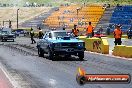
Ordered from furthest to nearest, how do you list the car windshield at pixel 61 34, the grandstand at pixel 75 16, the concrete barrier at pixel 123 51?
1. the grandstand at pixel 75 16
2. the concrete barrier at pixel 123 51
3. the car windshield at pixel 61 34

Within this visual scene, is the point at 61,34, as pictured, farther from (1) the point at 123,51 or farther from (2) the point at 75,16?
(2) the point at 75,16

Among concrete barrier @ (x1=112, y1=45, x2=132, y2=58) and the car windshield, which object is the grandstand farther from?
the car windshield

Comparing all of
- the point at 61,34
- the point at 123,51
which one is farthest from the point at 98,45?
the point at 61,34

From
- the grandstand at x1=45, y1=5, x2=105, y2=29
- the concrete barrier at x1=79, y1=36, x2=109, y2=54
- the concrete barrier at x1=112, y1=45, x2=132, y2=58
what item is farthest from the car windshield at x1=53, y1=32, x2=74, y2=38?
the grandstand at x1=45, y1=5, x2=105, y2=29

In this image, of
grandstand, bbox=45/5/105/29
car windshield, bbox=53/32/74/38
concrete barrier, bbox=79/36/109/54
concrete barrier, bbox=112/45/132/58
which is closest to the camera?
car windshield, bbox=53/32/74/38

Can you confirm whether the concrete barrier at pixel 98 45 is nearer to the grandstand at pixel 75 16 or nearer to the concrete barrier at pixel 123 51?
the concrete barrier at pixel 123 51

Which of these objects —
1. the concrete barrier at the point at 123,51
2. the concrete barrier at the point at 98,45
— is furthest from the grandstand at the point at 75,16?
the concrete barrier at the point at 123,51

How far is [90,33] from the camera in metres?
33.0

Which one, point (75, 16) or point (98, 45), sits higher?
point (75, 16)

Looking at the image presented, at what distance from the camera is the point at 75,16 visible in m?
97.4

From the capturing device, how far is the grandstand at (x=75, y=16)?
304ft

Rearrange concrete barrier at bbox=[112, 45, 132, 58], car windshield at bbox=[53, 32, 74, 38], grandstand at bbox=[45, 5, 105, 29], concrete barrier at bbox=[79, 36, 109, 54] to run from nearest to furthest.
Result: car windshield at bbox=[53, 32, 74, 38] < concrete barrier at bbox=[112, 45, 132, 58] < concrete barrier at bbox=[79, 36, 109, 54] < grandstand at bbox=[45, 5, 105, 29]

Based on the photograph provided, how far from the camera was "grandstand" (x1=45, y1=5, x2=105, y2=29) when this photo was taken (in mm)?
92750

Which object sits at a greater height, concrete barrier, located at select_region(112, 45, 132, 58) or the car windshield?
the car windshield
